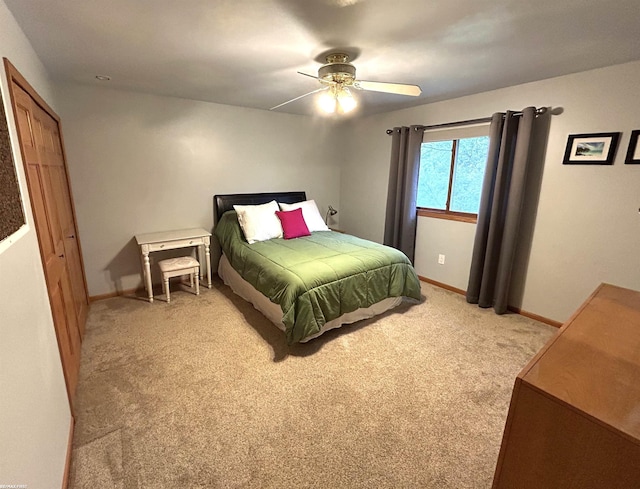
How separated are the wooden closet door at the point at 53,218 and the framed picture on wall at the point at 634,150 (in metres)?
3.96

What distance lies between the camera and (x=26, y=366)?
1.12m

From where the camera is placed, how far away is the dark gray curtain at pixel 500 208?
2.80 metres

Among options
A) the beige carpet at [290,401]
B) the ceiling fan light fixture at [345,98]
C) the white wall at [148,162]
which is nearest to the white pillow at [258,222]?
the white wall at [148,162]

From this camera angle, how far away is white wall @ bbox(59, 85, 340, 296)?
9.95ft

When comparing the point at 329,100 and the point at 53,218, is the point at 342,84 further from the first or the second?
the point at 53,218

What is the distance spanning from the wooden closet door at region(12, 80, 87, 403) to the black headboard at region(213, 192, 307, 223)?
149cm

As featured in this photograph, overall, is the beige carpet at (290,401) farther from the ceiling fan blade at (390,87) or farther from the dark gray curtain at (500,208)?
the ceiling fan blade at (390,87)

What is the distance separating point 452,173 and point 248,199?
2580 mm

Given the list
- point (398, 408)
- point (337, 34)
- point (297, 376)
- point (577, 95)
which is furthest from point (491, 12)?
point (297, 376)

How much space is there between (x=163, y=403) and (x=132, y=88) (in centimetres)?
294

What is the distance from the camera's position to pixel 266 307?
276 centimetres

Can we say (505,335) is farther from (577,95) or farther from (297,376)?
(577,95)

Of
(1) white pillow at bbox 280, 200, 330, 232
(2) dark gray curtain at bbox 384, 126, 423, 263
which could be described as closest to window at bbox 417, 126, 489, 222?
(2) dark gray curtain at bbox 384, 126, 423, 263

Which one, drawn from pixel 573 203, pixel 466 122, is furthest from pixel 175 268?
pixel 573 203
